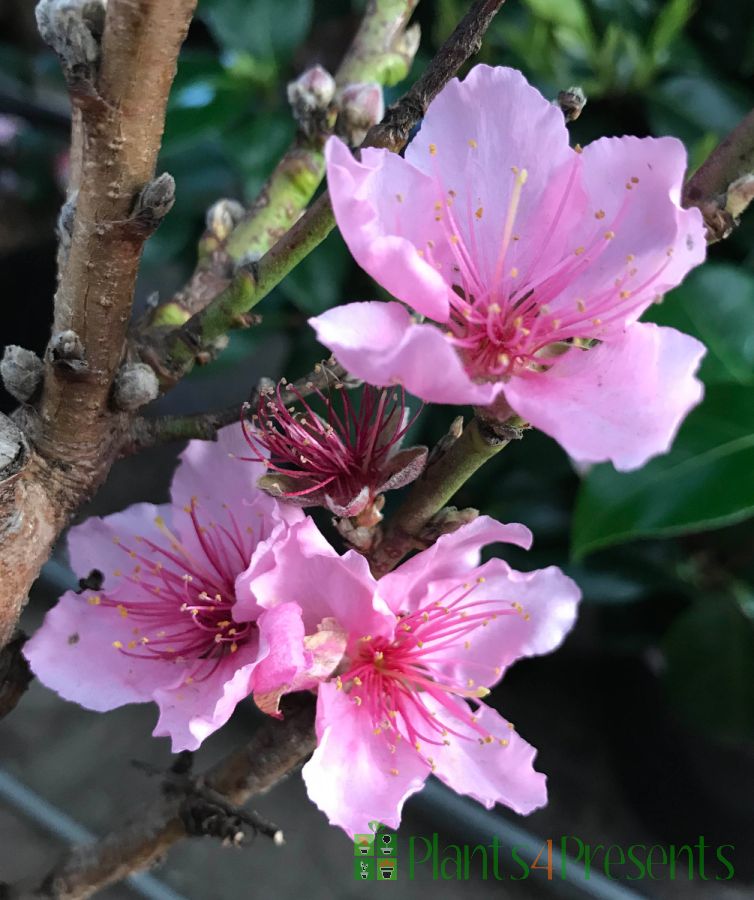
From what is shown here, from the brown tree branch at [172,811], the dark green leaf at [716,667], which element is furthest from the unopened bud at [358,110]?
the dark green leaf at [716,667]

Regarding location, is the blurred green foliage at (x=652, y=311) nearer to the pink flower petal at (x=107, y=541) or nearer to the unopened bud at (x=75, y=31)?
the pink flower petal at (x=107, y=541)

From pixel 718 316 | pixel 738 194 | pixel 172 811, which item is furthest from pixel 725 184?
pixel 718 316

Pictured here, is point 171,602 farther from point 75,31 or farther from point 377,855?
point 377,855

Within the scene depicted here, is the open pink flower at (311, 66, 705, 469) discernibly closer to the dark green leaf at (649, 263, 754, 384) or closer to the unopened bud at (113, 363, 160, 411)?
the unopened bud at (113, 363, 160, 411)

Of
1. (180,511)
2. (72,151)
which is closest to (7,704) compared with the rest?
(180,511)

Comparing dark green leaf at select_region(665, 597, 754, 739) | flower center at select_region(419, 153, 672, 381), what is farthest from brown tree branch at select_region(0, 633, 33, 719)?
dark green leaf at select_region(665, 597, 754, 739)

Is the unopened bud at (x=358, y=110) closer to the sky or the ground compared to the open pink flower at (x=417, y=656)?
closer to the sky
